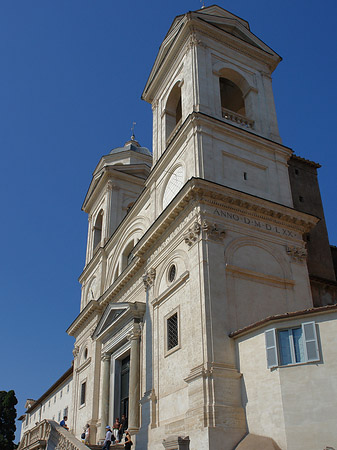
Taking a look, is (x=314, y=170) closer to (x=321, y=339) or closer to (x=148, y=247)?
(x=148, y=247)

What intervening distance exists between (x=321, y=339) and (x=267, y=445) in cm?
308

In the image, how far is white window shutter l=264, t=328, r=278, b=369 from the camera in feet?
45.6

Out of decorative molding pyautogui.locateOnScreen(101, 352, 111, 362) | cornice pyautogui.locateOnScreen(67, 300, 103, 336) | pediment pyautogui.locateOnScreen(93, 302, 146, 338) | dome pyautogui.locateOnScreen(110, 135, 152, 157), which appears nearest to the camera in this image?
pediment pyautogui.locateOnScreen(93, 302, 146, 338)

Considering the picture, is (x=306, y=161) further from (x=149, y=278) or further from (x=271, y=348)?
(x=271, y=348)

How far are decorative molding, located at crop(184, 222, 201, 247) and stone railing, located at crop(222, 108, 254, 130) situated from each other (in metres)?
6.16

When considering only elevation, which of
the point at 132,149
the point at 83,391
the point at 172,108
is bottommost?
the point at 83,391

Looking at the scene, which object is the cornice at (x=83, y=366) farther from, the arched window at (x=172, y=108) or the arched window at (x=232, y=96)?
the arched window at (x=232, y=96)

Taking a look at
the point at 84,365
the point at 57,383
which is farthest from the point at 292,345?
the point at 57,383

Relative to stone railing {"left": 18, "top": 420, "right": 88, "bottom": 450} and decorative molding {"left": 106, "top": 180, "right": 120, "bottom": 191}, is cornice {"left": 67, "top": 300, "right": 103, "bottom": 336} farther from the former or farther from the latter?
decorative molding {"left": 106, "top": 180, "right": 120, "bottom": 191}

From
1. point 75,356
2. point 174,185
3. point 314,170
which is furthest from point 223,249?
point 75,356

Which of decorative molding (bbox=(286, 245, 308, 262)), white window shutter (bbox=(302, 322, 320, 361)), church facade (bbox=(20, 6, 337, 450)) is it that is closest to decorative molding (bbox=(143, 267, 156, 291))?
church facade (bbox=(20, 6, 337, 450))

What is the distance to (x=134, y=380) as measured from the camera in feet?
64.7

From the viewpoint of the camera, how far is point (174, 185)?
67.6 feet

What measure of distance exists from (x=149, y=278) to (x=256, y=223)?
4872 mm
